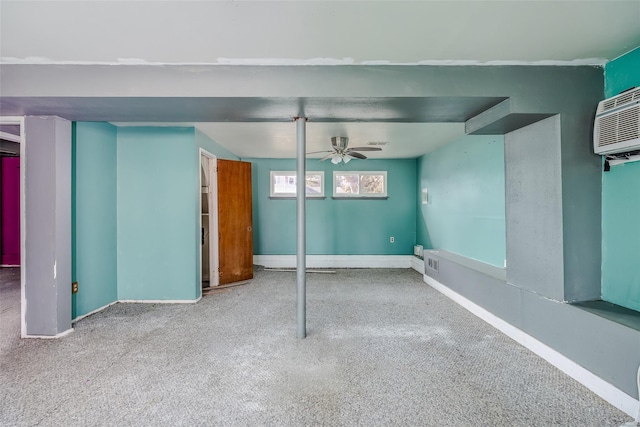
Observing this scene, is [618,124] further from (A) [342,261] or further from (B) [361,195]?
(A) [342,261]

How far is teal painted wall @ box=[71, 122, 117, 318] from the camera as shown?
127 inches

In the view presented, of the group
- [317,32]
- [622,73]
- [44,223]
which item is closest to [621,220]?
[622,73]

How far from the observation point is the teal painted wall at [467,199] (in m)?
3.67

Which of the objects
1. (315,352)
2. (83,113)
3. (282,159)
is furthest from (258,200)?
(315,352)

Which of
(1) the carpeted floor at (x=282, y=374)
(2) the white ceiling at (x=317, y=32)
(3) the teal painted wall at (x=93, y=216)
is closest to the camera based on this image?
(2) the white ceiling at (x=317, y=32)

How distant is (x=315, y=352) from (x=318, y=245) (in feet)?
12.8

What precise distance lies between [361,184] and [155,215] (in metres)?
4.00

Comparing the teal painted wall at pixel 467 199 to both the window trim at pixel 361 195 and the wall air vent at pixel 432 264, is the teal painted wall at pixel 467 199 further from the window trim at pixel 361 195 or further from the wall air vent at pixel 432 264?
the window trim at pixel 361 195

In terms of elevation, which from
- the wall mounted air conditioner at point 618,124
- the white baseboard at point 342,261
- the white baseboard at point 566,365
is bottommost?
the white baseboard at point 566,365

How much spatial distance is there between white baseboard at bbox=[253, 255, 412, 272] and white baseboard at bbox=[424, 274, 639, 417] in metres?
2.76

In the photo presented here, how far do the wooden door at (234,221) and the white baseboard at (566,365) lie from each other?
3.49 m

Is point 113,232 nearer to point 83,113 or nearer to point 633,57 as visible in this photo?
point 83,113

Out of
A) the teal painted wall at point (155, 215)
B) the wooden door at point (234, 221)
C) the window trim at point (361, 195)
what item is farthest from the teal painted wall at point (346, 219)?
the teal painted wall at point (155, 215)

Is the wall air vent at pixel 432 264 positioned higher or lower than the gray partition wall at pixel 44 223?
lower
